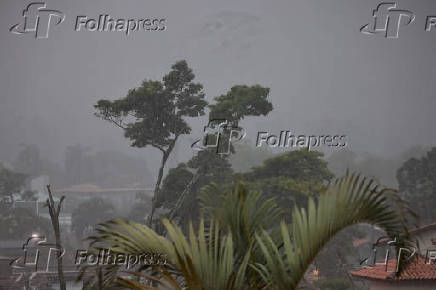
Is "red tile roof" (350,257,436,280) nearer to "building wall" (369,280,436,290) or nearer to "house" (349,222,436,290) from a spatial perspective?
"house" (349,222,436,290)

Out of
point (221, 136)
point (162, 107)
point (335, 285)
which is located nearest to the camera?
point (335, 285)

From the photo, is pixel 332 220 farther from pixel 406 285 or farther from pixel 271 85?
pixel 271 85

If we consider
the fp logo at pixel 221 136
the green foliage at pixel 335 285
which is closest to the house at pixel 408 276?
the green foliage at pixel 335 285

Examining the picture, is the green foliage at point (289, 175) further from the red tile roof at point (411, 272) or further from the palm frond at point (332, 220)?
the palm frond at point (332, 220)

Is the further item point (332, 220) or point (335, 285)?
point (335, 285)

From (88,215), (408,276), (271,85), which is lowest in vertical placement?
(88,215)

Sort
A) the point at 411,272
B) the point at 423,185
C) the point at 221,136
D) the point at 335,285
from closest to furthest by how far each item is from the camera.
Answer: the point at 411,272 → the point at 335,285 → the point at 221,136 → the point at 423,185

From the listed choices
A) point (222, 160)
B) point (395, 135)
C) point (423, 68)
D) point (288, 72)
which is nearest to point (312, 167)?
point (222, 160)

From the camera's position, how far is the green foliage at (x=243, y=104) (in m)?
33.1

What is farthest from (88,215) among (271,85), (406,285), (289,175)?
(271,85)

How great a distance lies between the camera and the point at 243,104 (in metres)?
33.1

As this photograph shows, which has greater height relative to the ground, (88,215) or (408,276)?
(408,276)

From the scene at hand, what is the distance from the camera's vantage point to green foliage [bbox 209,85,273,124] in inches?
1302

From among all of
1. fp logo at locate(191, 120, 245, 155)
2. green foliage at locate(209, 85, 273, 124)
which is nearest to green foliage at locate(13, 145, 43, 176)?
fp logo at locate(191, 120, 245, 155)
